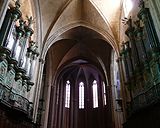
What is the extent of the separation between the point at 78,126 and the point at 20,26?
1831cm

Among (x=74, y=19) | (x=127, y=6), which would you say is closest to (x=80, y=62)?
(x=74, y=19)

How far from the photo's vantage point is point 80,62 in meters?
25.9

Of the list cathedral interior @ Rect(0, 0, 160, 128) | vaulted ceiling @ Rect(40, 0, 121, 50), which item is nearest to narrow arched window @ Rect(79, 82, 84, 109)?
cathedral interior @ Rect(0, 0, 160, 128)

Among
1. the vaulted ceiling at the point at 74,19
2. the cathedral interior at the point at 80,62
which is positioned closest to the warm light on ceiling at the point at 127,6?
the cathedral interior at the point at 80,62

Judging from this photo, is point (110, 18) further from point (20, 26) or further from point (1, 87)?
point (1, 87)

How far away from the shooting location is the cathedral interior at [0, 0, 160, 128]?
360 inches

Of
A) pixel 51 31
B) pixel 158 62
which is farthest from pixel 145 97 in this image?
pixel 51 31

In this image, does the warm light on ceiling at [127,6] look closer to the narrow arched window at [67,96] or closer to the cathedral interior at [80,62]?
the cathedral interior at [80,62]

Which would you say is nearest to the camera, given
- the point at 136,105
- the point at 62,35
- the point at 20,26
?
the point at 136,105

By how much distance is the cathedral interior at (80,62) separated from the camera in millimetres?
9141

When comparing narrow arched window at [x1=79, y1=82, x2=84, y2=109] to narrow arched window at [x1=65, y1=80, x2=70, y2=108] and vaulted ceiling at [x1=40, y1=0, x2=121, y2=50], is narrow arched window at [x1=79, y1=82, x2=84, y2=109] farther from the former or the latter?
vaulted ceiling at [x1=40, y1=0, x2=121, y2=50]

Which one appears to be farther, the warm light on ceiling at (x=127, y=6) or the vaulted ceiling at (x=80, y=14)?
the vaulted ceiling at (x=80, y=14)

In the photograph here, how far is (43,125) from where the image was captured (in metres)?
18.1

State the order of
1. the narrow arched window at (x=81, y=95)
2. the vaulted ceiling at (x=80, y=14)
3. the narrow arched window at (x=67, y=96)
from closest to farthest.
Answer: the vaulted ceiling at (x=80, y=14)
the narrow arched window at (x=67, y=96)
the narrow arched window at (x=81, y=95)
